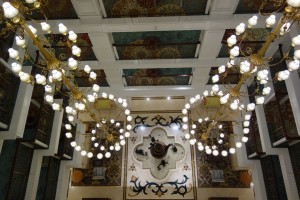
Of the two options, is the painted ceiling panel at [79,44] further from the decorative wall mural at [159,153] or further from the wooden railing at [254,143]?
the wooden railing at [254,143]

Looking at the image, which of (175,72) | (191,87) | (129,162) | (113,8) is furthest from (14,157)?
(191,87)

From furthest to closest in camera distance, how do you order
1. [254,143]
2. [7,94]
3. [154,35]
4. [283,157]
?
[254,143] < [154,35] < [283,157] < [7,94]

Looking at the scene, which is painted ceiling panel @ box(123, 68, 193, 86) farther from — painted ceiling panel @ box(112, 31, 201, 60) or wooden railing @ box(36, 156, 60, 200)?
wooden railing @ box(36, 156, 60, 200)

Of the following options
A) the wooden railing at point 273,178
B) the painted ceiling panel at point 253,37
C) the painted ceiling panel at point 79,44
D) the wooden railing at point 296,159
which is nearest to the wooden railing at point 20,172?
the painted ceiling panel at point 79,44

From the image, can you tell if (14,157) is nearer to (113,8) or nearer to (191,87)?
(113,8)

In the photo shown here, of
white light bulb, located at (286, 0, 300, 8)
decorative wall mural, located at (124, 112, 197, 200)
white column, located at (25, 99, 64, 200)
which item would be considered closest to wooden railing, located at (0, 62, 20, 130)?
white column, located at (25, 99, 64, 200)

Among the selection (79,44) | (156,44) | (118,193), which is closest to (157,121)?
(118,193)

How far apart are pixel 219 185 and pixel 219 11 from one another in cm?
670

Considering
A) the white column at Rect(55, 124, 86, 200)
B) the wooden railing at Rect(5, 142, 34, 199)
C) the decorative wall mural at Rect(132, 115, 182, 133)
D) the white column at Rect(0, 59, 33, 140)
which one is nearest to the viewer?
the white column at Rect(0, 59, 33, 140)

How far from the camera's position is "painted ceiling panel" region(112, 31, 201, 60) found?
6234 millimetres

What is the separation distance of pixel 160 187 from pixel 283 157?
4.78 metres

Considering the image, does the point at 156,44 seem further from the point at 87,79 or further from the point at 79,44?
the point at 87,79

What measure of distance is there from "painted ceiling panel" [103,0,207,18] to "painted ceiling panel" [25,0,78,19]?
82 centimetres

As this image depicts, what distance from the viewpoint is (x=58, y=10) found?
17.3 feet
